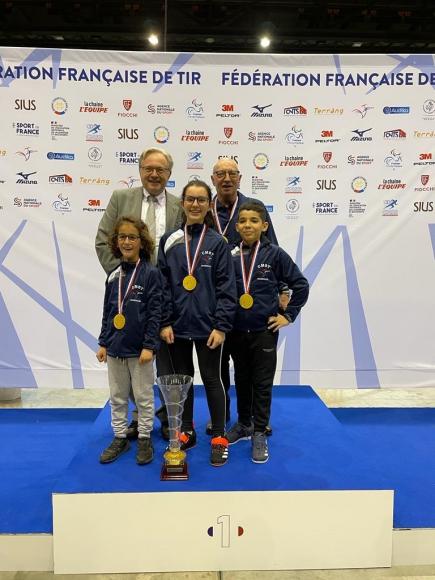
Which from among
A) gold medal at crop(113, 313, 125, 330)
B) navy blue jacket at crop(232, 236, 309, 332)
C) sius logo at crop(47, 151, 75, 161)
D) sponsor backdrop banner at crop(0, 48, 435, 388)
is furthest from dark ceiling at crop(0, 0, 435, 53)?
gold medal at crop(113, 313, 125, 330)

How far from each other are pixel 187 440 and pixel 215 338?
0.56 m

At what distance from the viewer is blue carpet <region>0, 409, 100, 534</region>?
2023 millimetres

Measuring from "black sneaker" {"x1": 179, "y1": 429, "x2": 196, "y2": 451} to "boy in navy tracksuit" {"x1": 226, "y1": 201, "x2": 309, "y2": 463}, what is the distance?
0.30 meters

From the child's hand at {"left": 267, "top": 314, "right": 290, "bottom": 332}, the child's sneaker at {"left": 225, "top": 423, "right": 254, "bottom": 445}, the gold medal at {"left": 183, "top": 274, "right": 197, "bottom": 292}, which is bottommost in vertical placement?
the child's sneaker at {"left": 225, "top": 423, "right": 254, "bottom": 445}

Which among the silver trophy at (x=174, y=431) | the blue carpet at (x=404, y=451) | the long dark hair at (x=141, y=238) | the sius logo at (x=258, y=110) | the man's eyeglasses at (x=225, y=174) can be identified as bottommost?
the blue carpet at (x=404, y=451)

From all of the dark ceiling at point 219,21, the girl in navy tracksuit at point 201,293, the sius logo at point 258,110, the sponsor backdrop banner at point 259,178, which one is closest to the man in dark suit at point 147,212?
the girl in navy tracksuit at point 201,293

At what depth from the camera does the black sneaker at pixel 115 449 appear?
6.85 feet

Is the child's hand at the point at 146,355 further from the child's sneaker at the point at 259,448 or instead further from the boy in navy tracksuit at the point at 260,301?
the child's sneaker at the point at 259,448

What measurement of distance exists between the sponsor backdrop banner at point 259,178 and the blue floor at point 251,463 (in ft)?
1.90

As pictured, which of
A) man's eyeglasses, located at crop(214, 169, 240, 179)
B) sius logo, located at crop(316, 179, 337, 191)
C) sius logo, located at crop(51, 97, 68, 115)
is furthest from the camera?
sius logo, located at crop(316, 179, 337, 191)

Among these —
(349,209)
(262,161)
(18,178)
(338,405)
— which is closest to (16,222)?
(18,178)

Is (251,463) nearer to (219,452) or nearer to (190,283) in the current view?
(219,452)

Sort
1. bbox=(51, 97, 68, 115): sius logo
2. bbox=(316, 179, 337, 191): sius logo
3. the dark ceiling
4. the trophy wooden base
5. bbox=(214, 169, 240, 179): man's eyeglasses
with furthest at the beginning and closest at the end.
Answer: the dark ceiling → bbox=(316, 179, 337, 191): sius logo → bbox=(51, 97, 68, 115): sius logo → bbox=(214, 169, 240, 179): man's eyeglasses → the trophy wooden base

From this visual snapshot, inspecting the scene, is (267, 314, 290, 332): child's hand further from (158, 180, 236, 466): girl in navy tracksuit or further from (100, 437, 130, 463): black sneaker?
(100, 437, 130, 463): black sneaker
